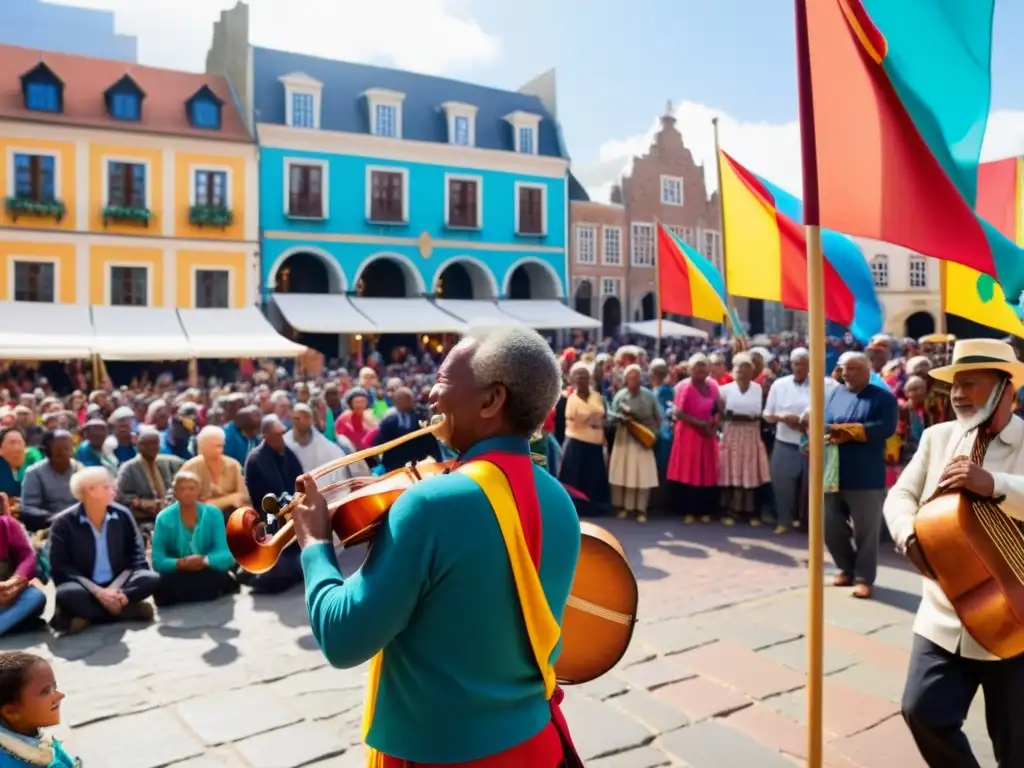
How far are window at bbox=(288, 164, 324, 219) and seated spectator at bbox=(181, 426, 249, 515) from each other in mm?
18364

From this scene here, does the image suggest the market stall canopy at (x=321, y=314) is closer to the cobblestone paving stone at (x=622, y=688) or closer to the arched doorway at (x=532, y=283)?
the arched doorway at (x=532, y=283)

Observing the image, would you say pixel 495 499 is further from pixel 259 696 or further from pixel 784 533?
pixel 784 533

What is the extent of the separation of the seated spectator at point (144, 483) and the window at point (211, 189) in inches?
687

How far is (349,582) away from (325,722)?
8.71 ft

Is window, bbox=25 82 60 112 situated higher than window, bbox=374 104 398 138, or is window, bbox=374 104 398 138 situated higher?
window, bbox=374 104 398 138

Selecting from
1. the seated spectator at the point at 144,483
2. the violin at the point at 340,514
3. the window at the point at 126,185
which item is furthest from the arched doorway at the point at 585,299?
the violin at the point at 340,514

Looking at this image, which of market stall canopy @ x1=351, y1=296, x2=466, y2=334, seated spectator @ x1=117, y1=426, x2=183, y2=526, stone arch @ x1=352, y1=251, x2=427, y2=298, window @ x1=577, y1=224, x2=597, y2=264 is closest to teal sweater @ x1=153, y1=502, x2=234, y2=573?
seated spectator @ x1=117, y1=426, x2=183, y2=526

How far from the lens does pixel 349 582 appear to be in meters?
1.64

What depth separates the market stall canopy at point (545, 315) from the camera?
26.4 m

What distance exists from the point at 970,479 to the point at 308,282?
987 inches

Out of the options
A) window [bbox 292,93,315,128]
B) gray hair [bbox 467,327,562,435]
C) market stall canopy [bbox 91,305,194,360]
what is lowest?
gray hair [bbox 467,327,562,435]

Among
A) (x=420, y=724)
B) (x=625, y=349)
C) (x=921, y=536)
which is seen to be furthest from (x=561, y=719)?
(x=625, y=349)

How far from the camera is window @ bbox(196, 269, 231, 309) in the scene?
76.2 feet

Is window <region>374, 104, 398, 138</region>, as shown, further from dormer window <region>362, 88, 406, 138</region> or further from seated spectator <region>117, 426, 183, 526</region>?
seated spectator <region>117, 426, 183, 526</region>
